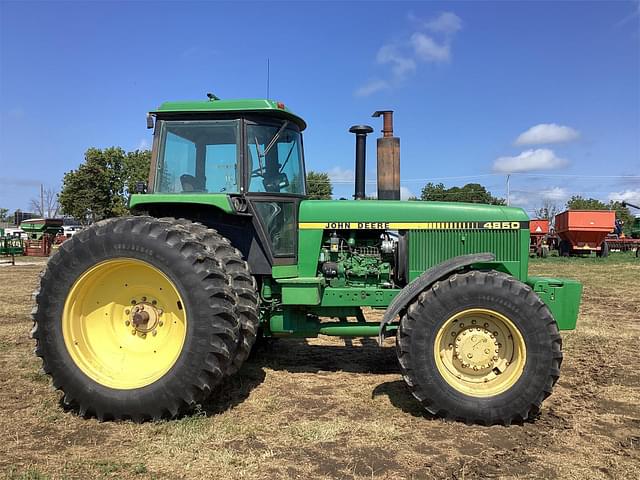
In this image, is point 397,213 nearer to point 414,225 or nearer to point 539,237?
point 414,225

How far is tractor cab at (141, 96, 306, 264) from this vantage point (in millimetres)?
4598

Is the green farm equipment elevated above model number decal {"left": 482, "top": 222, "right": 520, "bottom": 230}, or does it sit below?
below

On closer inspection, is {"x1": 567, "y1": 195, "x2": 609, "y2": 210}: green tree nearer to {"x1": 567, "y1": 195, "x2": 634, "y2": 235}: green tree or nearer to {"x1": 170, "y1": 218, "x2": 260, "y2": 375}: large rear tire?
{"x1": 567, "y1": 195, "x2": 634, "y2": 235}: green tree

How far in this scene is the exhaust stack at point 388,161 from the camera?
5.24 metres

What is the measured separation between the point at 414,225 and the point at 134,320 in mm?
2654

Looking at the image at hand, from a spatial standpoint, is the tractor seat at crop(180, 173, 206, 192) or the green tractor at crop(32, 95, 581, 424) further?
the tractor seat at crop(180, 173, 206, 192)

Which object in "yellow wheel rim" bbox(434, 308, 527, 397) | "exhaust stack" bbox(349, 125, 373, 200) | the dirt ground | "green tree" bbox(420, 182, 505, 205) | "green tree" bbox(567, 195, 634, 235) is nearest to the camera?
the dirt ground

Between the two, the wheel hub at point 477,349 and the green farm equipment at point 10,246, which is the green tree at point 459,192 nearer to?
the green farm equipment at point 10,246

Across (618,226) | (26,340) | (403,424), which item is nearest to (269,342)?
(403,424)

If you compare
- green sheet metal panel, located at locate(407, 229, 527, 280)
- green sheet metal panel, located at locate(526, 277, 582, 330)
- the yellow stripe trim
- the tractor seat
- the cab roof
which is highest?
the cab roof

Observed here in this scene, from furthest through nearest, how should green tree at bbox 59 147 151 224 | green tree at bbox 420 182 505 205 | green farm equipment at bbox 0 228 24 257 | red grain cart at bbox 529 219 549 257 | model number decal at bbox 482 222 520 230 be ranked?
green tree at bbox 420 182 505 205, green tree at bbox 59 147 151 224, green farm equipment at bbox 0 228 24 257, red grain cart at bbox 529 219 549 257, model number decal at bbox 482 222 520 230

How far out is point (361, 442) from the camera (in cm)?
352

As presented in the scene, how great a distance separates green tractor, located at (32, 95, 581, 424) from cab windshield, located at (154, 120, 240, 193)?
1cm

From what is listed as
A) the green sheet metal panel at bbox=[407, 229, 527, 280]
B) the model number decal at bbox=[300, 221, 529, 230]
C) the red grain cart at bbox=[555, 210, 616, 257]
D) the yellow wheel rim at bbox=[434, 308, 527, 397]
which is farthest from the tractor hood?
the red grain cart at bbox=[555, 210, 616, 257]
